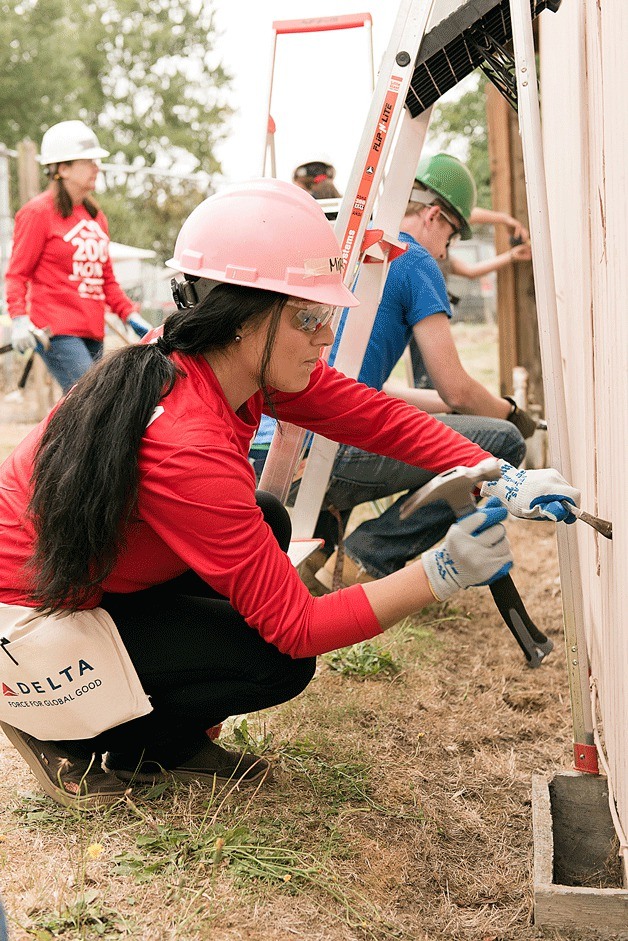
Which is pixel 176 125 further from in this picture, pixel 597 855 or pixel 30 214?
pixel 597 855

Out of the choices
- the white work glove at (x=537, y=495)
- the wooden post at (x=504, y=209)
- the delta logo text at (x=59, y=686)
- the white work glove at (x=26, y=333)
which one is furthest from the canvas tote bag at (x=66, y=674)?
the wooden post at (x=504, y=209)

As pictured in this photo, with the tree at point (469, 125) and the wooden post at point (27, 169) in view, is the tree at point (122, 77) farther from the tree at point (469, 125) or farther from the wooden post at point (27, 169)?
the wooden post at point (27, 169)

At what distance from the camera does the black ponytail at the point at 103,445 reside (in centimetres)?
203

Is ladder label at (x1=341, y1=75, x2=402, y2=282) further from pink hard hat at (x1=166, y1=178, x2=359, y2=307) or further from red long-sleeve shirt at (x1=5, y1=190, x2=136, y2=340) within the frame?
red long-sleeve shirt at (x1=5, y1=190, x2=136, y2=340)

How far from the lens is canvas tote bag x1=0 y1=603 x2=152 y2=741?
224 centimetres

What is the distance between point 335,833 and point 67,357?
393 centimetres

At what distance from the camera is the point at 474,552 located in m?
1.94

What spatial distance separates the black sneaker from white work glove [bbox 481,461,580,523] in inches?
49.2

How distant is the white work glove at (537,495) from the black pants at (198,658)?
2.19 feet

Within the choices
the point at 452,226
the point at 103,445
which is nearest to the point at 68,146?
the point at 452,226

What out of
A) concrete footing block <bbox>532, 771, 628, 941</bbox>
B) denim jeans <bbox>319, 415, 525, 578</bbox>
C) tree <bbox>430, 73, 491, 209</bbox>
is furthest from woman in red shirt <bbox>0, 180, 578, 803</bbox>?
tree <bbox>430, 73, 491, 209</bbox>

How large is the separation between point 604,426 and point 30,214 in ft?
13.7

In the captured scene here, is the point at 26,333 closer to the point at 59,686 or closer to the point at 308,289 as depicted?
the point at 59,686

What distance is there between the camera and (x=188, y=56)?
133 ft
